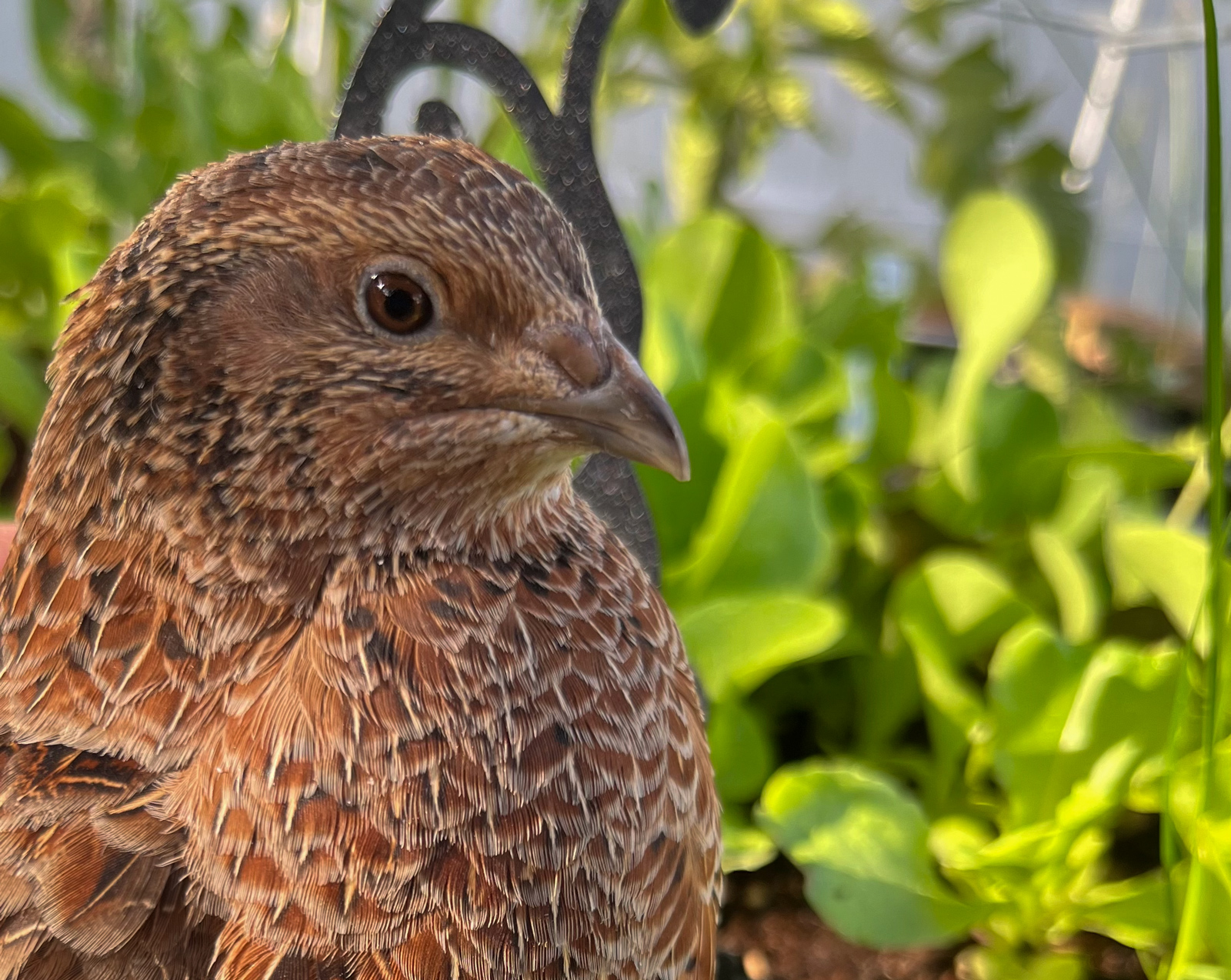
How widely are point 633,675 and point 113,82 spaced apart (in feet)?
4.81

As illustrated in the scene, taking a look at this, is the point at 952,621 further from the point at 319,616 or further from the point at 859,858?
the point at 319,616

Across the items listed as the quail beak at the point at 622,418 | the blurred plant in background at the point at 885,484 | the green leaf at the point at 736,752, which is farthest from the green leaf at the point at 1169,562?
the quail beak at the point at 622,418

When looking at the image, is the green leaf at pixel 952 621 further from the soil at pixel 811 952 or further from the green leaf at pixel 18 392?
the green leaf at pixel 18 392

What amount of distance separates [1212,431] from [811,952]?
470 millimetres

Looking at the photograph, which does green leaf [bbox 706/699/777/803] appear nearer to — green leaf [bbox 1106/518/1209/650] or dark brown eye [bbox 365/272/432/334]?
green leaf [bbox 1106/518/1209/650]

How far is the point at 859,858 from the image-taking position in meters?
0.69

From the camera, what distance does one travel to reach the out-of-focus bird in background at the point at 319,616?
0.41 m

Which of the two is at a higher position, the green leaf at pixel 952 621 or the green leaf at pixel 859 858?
the green leaf at pixel 952 621

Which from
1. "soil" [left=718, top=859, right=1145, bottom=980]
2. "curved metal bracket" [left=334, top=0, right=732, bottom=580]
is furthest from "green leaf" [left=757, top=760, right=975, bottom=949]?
"curved metal bracket" [left=334, top=0, right=732, bottom=580]

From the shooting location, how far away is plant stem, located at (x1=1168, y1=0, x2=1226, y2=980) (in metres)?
0.47

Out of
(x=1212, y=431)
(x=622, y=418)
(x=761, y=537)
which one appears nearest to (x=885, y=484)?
(x=761, y=537)

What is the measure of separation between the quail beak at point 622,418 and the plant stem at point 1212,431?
0.23 metres

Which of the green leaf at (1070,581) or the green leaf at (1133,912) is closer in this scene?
→ the green leaf at (1133,912)

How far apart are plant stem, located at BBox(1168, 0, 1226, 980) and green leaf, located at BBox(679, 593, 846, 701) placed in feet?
0.71
